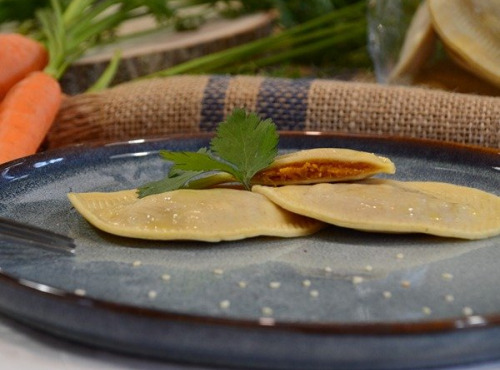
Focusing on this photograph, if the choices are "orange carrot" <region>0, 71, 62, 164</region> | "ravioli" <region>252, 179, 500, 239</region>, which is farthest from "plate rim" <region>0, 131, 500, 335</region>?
"orange carrot" <region>0, 71, 62, 164</region>

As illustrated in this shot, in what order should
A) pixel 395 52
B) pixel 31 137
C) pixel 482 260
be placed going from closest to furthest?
1. pixel 482 260
2. pixel 31 137
3. pixel 395 52

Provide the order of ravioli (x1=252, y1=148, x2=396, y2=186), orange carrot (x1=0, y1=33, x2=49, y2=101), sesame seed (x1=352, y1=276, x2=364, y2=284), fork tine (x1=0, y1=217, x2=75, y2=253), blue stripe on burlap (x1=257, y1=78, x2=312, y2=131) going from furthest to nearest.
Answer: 1. orange carrot (x1=0, y1=33, x2=49, y2=101)
2. blue stripe on burlap (x1=257, y1=78, x2=312, y2=131)
3. ravioli (x1=252, y1=148, x2=396, y2=186)
4. fork tine (x1=0, y1=217, x2=75, y2=253)
5. sesame seed (x1=352, y1=276, x2=364, y2=284)

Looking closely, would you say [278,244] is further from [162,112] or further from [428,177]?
[162,112]

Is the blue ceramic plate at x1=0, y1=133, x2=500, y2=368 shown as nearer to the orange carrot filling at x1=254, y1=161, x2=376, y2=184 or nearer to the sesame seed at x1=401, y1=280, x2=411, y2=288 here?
the sesame seed at x1=401, y1=280, x2=411, y2=288

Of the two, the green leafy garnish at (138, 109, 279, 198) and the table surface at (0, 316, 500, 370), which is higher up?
the green leafy garnish at (138, 109, 279, 198)

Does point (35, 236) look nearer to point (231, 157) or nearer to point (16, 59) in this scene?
point (231, 157)

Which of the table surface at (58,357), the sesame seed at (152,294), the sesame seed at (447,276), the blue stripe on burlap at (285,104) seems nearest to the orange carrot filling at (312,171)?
the sesame seed at (447,276)

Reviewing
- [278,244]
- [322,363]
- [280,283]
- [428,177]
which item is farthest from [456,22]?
[322,363]
